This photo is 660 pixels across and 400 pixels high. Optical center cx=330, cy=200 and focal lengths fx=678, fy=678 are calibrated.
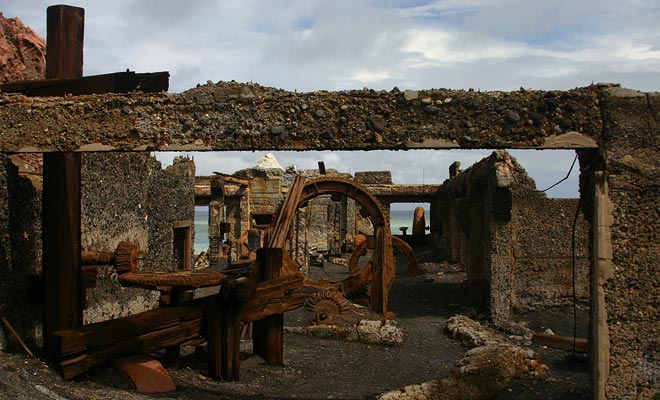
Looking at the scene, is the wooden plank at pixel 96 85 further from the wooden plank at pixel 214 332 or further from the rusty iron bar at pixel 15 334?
the wooden plank at pixel 214 332

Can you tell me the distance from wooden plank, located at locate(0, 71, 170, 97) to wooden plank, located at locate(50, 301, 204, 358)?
7.01ft

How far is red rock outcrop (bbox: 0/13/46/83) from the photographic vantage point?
33.0 ft

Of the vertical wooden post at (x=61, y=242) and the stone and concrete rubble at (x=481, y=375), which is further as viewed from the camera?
the stone and concrete rubble at (x=481, y=375)

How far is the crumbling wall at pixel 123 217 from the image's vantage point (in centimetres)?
859

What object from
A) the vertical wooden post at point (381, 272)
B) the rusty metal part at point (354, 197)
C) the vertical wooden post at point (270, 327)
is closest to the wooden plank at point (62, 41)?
the vertical wooden post at point (270, 327)

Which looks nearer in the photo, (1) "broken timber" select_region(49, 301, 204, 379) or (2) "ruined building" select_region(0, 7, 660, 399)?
(2) "ruined building" select_region(0, 7, 660, 399)

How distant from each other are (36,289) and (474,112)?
174 inches

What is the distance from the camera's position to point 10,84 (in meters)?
6.26

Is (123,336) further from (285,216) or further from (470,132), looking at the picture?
(285,216)

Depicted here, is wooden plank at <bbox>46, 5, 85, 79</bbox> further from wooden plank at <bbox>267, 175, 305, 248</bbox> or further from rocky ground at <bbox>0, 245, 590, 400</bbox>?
wooden plank at <bbox>267, 175, 305, 248</bbox>

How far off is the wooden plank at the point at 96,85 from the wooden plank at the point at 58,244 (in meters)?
0.61

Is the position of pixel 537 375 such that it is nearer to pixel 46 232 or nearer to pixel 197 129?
pixel 197 129

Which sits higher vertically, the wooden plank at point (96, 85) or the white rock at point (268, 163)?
the white rock at point (268, 163)

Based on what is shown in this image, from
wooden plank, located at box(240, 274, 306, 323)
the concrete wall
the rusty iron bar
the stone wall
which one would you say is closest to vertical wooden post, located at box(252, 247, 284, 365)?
wooden plank, located at box(240, 274, 306, 323)
